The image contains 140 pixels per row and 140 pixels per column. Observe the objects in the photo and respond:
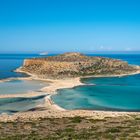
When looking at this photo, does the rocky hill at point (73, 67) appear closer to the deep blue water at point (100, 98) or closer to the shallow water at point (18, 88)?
the shallow water at point (18, 88)

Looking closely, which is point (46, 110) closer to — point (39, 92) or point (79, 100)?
point (79, 100)

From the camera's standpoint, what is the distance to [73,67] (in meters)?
110

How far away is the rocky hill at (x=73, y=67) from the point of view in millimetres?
106425

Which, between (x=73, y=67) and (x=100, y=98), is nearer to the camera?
(x=100, y=98)

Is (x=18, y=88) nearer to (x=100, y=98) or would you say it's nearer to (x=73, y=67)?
(x=100, y=98)

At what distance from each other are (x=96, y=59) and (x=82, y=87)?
147 feet

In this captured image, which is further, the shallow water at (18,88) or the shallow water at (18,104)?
the shallow water at (18,88)

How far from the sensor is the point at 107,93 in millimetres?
68188

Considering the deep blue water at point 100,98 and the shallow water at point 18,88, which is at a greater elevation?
the shallow water at point 18,88

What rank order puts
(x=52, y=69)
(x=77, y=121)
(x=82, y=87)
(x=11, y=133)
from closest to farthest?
(x=11, y=133), (x=77, y=121), (x=82, y=87), (x=52, y=69)

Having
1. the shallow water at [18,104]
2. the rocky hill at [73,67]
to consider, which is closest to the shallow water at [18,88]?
the shallow water at [18,104]

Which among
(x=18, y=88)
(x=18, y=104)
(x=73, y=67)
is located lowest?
(x=18, y=104)

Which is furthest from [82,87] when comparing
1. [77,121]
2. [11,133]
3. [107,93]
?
[11,133]

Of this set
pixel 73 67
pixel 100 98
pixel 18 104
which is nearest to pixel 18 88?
pixel 18 104
